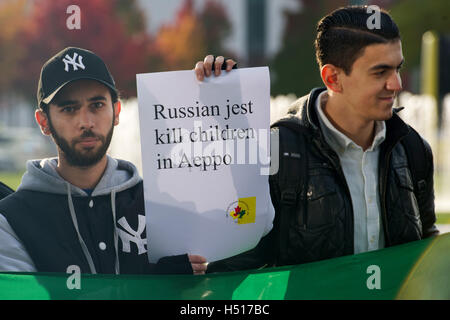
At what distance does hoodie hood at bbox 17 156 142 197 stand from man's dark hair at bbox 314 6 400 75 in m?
0.85

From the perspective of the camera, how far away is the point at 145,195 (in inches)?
92.5

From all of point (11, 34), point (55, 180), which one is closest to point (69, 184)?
point (55, 180)

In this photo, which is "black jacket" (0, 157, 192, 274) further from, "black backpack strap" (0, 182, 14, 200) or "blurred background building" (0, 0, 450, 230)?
"blurred background building" (0, 0, 450, 230)

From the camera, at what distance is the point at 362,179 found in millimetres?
2562

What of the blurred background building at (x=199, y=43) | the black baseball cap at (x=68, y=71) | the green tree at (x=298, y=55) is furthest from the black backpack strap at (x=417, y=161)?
the green tree at (x=298, y=55)

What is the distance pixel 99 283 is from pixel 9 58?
63.2 ft

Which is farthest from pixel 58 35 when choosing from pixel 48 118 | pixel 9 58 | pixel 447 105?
pixel 48 118

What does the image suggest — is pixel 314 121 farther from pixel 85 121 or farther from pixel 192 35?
pixel 192 35

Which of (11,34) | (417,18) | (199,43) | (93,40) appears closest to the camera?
(417,18)

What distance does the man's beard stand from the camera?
94.0 inches

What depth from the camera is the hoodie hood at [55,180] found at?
94.2 inches

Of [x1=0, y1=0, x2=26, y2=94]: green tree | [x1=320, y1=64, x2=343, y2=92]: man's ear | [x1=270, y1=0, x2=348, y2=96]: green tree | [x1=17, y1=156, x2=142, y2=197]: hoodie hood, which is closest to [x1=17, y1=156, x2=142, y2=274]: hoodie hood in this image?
[x1=17, y1=156, x2=142, y2=197]: hoodie hood

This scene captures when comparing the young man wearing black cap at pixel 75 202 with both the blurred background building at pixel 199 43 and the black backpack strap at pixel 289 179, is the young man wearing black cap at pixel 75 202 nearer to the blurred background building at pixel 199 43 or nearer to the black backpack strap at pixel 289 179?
the black backpack strap at pixel 289 179

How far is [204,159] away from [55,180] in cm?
51
